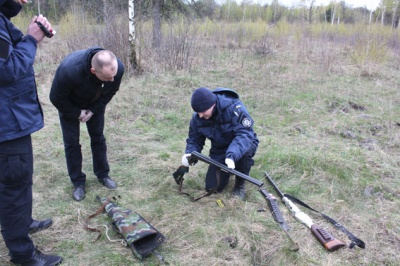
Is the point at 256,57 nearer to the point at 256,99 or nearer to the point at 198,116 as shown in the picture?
the point at 256,99

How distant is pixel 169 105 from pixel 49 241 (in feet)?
12.6

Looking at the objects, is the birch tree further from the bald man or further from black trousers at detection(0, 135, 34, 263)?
black trousers at detection(0, 135, 34, 263)

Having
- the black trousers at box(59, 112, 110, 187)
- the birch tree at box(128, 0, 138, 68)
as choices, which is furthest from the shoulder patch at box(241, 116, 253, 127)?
the birch tree at box(128, 0, 138, 68)

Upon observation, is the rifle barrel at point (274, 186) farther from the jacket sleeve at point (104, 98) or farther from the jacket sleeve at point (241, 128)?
the jacket sleeve at point (104, 98)

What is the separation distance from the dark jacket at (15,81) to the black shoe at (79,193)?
1.34 m

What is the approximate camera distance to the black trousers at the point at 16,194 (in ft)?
6.22

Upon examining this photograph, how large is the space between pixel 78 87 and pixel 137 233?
1394 mm

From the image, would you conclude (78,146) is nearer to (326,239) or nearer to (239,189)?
(239,189)

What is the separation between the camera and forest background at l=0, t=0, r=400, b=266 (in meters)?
2.54

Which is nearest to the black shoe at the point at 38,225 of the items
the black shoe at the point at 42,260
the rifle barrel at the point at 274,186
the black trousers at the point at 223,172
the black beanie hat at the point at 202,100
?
the black shoe at the point at 42,260

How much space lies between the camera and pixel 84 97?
9.37 feet

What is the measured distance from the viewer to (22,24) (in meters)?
10.5

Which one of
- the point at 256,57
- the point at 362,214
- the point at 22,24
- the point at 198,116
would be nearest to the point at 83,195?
the point at 198,116

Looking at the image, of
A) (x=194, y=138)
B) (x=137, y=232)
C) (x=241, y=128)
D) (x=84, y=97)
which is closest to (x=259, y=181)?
(x=241, y=128)
